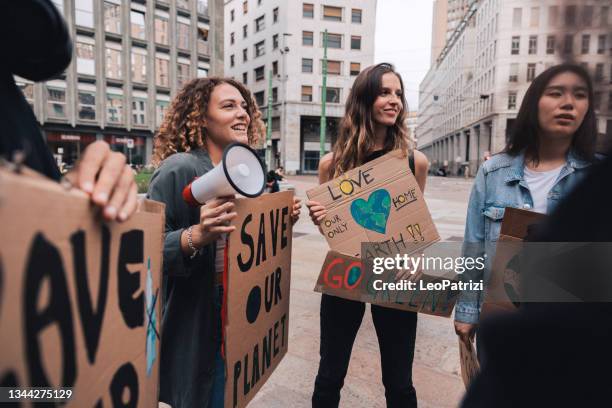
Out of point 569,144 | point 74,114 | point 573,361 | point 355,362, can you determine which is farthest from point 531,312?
point 74,114

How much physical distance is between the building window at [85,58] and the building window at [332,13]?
59.6 feet

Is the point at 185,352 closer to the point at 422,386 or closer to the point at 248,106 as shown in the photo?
the point at 248,106

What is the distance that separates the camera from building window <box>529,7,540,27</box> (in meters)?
0.49

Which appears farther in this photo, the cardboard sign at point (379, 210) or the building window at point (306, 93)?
the building window at point (306, 93)

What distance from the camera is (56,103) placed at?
73.2 ft

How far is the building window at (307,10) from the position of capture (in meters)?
32.2

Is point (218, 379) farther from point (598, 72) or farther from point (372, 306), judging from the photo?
point (598, 72)

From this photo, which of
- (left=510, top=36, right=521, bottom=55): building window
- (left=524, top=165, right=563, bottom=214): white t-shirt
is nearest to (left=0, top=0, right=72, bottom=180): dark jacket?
(left=510, top=36, right=521, bottom=55): building window

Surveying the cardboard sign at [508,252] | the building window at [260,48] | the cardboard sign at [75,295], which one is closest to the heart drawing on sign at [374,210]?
the cardboard sign at [508,252]

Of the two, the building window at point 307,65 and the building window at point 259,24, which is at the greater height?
the building window at point 259,24

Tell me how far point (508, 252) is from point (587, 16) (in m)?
1.07

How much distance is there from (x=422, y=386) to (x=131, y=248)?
216 cm

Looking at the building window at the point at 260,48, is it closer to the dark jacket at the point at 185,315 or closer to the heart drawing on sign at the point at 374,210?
the heart drawing on sign at the point at 374,210

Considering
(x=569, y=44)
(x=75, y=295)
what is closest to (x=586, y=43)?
(x=569, y=44)
